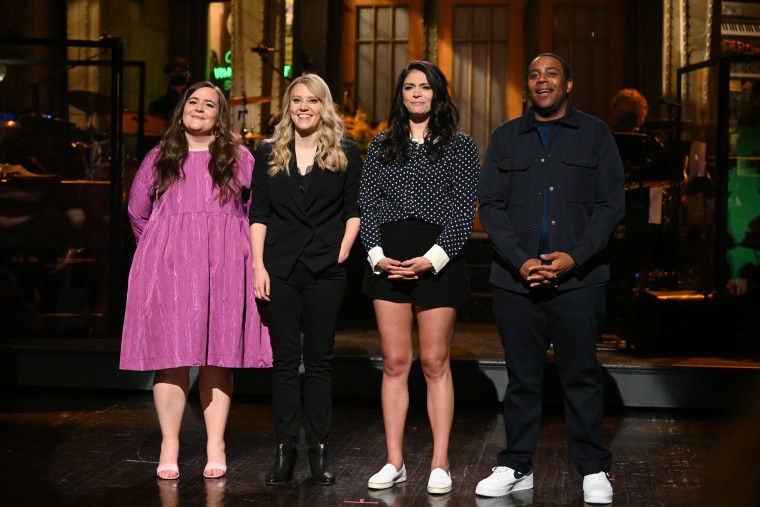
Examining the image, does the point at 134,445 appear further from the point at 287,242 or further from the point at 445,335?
the point at 445,335

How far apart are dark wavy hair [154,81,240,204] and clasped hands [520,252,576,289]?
3.69ft

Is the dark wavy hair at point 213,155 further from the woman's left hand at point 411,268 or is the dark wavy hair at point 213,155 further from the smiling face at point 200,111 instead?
the woman's left hand at point 411,268

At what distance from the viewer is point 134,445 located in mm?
4371

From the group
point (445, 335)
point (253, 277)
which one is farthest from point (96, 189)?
point (445, 335)

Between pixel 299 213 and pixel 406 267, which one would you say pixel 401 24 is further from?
pixel 406 267

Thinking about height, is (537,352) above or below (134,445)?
above

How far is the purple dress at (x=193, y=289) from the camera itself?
3680 mm

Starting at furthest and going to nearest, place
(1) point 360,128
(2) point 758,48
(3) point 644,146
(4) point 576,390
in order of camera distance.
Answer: (1) point 360,128
(2) point 758,48
(3) point 644,146
(4) point 576,390

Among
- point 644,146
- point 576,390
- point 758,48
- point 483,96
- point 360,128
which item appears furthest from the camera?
point 483,96

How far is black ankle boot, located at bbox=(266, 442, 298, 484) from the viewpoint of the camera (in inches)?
146

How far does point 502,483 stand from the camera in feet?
11.7

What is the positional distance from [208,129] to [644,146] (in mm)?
3461

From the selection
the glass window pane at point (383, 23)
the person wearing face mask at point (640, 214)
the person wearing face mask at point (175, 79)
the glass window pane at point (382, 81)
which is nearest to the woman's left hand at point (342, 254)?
the person wearing face mask at point (640, 214)

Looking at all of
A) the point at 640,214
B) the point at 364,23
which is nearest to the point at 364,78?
the point at 364,23
